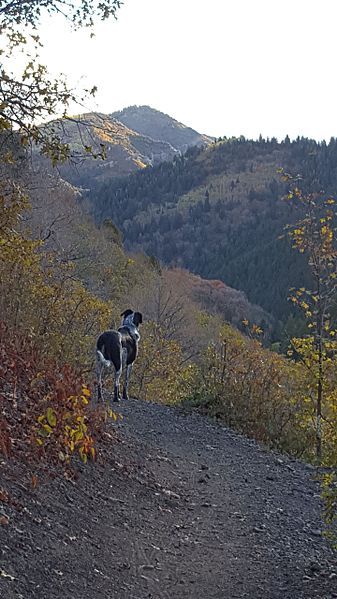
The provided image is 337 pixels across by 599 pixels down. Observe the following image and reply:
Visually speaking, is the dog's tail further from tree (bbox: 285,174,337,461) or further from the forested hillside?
the forested hillside

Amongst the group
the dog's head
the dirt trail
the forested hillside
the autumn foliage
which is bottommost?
the dirt trail

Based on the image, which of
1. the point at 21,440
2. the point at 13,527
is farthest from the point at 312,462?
the point at 13,527

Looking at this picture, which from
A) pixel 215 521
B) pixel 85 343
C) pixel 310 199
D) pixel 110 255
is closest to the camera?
pixel 215 521

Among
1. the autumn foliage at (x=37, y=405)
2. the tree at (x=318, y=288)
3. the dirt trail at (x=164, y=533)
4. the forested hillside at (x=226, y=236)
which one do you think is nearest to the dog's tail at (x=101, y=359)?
the dirt trail at (x=164, y=533)

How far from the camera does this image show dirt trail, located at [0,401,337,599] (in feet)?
17.1

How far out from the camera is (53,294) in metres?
11.3

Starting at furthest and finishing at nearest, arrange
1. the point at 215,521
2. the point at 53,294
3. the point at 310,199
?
the point at 310,199
the point at 53,294
the point at 215,521

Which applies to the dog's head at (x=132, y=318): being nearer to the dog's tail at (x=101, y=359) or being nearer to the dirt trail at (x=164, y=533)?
the dog's tail at (x=101, y=359)

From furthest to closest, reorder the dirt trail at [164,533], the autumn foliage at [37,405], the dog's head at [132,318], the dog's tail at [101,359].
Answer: the dog's head at [132,318], the dog's tail at [101,359], the autumn foliage at [37,405], the dirt trail at [164,533]

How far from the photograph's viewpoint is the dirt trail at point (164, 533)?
520 centimetres

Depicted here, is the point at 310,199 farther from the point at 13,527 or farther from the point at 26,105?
the point at 13,527

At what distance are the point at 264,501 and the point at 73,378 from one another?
2856 mm

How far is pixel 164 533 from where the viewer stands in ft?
22.4

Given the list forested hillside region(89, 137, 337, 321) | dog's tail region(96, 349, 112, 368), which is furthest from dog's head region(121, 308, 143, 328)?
forested hillside region(89, 137, 337, 321)
